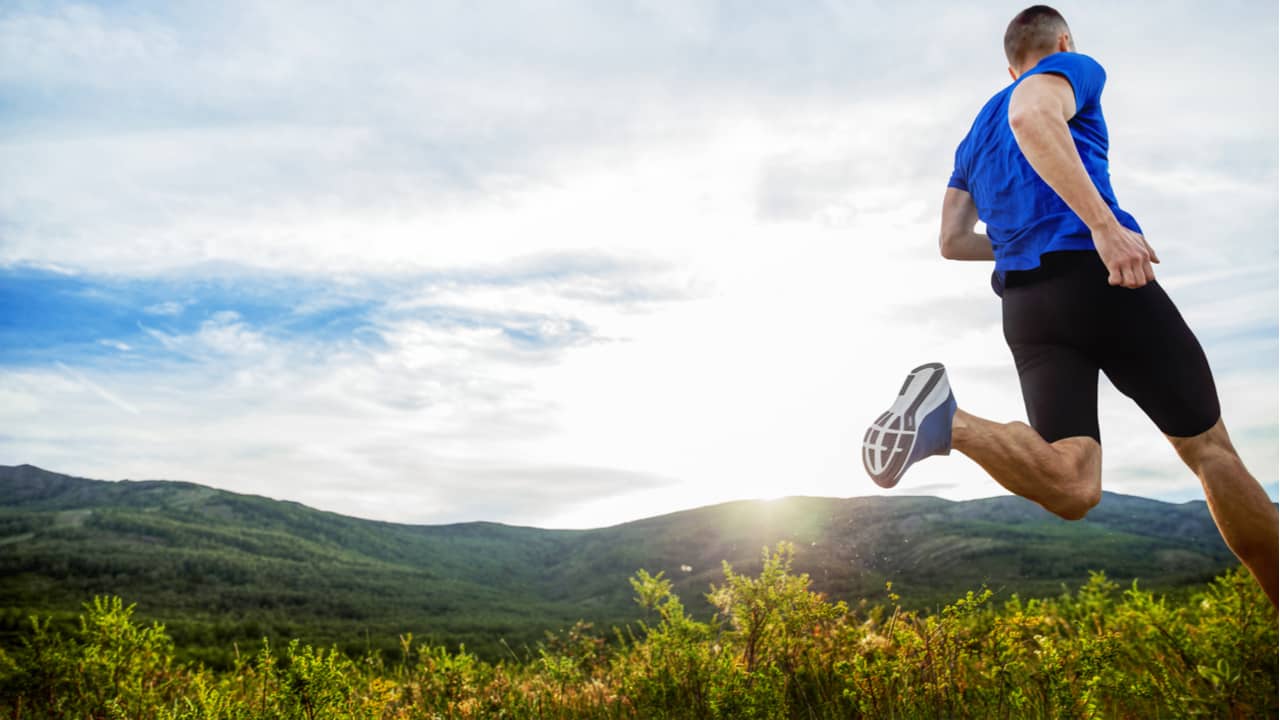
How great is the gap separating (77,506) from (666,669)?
7178 inches

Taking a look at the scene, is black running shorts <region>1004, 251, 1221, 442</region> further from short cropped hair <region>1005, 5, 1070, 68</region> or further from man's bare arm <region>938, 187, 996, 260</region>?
short cropped hair <region>1005, 5, 1070, 68</region>

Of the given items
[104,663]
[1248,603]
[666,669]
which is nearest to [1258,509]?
[1248,603]

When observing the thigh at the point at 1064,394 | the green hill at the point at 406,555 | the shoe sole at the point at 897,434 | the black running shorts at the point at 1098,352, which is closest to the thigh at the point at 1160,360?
the black running shorts at the point at 1098,352

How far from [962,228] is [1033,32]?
913 millimetres

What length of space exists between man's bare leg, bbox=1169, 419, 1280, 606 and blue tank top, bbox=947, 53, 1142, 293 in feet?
3.04

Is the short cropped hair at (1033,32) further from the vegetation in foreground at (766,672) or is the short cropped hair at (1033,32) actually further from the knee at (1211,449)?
the vegetation in foreground at (766,672)

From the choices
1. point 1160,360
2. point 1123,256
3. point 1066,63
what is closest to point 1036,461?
point 1160,360

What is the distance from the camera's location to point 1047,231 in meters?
2.93

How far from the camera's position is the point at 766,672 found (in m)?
3.12

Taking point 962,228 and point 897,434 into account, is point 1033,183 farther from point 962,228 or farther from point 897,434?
point 897,434

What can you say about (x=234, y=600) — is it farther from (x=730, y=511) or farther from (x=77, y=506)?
(x=77, y=506)

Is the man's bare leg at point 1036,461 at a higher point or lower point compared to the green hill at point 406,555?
higher

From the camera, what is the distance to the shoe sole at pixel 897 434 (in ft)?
9.21

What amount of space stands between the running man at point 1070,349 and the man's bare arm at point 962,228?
499mm
